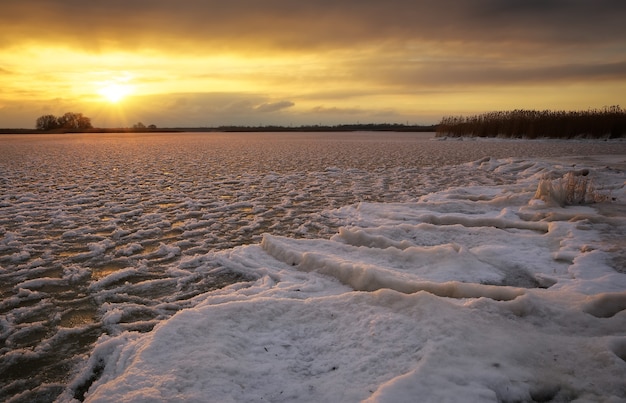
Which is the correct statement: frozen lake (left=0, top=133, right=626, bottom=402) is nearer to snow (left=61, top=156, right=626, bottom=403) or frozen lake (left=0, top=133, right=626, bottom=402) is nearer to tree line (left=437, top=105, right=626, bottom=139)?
snow (left=61, top=156, right=626, bottom=403)

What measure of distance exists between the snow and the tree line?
29.4 m

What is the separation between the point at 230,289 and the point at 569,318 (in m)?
3.08

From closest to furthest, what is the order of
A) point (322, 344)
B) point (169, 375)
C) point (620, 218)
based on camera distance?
point (169, 375) < point (322, 344) < point (620, 218)

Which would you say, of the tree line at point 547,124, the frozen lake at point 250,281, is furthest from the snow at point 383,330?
the tree line at point 547,124

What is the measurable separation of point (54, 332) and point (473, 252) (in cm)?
471

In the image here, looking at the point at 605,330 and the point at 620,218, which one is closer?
the point at 605,330

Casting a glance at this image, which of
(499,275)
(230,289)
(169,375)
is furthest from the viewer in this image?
(499,275)

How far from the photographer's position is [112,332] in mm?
3396

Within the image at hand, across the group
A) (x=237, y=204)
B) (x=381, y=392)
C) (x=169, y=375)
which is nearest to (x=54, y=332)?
(x=169, y=375)

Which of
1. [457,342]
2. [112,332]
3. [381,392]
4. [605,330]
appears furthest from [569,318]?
[112,332]

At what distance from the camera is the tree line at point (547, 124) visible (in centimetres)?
2906

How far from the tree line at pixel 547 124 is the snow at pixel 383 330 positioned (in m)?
29.4

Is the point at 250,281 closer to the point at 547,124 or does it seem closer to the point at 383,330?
the point at 383,330

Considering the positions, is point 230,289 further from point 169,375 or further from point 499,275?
point 499,275
